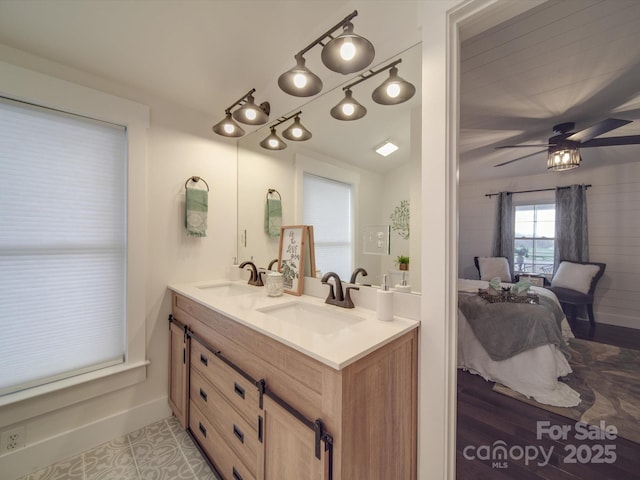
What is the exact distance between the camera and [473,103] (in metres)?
1.81

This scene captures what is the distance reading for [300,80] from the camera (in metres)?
1.23

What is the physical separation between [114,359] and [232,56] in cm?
225

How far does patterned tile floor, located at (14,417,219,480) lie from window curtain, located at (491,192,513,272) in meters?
3.19

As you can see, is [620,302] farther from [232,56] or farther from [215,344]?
[232,56]

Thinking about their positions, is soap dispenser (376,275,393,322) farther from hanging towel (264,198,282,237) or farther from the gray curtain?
the gray curtain

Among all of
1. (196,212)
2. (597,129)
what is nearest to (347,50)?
(196,212)

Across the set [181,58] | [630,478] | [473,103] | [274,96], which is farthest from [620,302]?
[181,58]

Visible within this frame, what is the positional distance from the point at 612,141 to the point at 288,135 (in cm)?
241

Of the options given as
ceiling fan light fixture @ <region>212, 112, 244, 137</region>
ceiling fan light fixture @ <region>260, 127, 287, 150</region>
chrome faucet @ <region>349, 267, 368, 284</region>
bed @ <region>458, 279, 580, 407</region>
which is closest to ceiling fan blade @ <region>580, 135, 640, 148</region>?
bed @ <region>458, 279, 580, 407</region>

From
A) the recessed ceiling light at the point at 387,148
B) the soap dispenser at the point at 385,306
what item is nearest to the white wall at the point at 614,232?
the recessed ceiling light at the point at 387,148

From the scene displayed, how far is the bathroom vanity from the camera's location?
0.72m

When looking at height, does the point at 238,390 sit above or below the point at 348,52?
below

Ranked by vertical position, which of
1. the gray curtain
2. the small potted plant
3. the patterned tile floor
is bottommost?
the patterned tile floor

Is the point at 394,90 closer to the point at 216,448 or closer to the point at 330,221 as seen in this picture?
the point at 330,221
